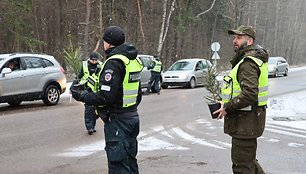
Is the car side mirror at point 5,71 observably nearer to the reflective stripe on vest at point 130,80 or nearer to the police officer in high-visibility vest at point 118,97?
the police officer in high-visibility vest at point 118,97

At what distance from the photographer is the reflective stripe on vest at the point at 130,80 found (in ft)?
13.7

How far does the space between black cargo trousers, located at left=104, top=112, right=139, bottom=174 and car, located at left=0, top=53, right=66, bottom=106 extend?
Answer: 29.6 ft

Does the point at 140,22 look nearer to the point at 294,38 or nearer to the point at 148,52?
the point at 148,52

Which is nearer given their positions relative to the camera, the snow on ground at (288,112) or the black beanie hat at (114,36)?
the black beanie hat at (114,36)

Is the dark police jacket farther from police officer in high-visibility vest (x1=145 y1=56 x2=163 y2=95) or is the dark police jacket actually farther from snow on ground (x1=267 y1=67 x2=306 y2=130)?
police officer in high-visibility vest (x1=145 y1=56 x2=163 y2=95)

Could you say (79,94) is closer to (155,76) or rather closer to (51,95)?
(51,95)

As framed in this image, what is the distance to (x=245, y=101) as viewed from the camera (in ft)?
13.8

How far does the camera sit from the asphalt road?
21.0 feet

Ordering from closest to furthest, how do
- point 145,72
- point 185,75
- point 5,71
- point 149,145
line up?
point 149,145, point 5,71, point 145,72, point 185,75

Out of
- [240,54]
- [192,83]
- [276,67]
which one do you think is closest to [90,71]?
[240,54]

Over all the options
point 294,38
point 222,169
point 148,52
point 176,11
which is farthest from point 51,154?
point 294,38

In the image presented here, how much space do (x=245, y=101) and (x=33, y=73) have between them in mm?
10290

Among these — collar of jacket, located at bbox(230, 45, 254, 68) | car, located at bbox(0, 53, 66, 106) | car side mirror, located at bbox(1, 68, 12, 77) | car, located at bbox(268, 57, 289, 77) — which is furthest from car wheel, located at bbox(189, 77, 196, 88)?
collar of jacket, located at bbox(230, 45, 254, 68)

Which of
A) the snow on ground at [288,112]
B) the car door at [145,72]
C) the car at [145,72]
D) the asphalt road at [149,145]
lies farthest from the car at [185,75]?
the asphalt road at [149,145]
